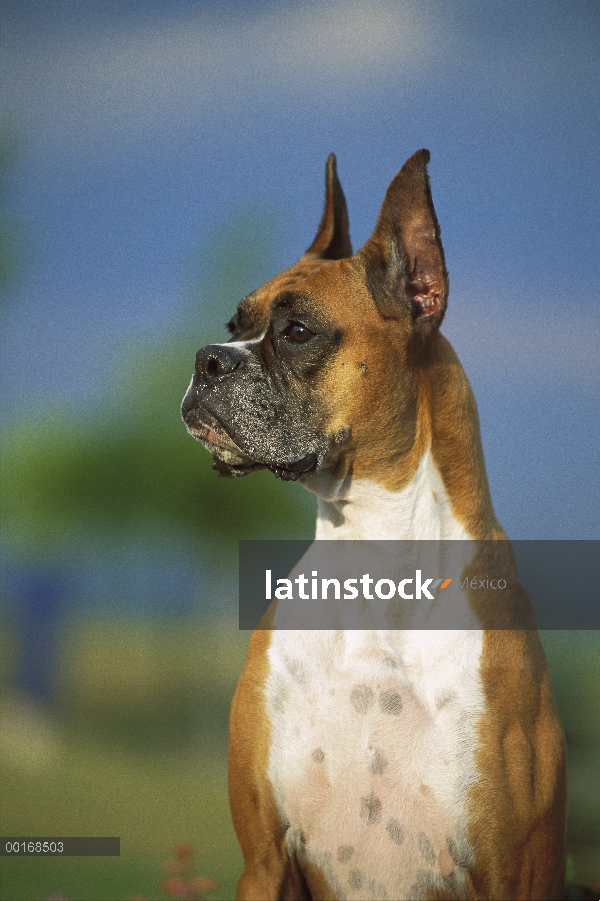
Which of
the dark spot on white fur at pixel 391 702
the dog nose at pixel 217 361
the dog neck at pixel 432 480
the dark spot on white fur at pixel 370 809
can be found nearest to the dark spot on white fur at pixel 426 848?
the dark spot on white fur at pixel 370 809

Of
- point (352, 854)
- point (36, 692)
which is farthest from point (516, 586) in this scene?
point (36, 692)

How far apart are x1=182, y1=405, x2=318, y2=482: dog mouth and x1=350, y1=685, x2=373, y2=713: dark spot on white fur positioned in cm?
Result: 54

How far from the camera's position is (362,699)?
221 centimetres

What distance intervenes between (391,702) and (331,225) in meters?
1.36

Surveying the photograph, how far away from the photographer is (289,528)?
3373 millimetres

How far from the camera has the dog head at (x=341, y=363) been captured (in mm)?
2203

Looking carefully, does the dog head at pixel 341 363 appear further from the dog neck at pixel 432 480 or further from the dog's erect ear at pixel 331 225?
the dog's erect ear at pixel 331 225

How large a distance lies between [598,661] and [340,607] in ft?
4.12

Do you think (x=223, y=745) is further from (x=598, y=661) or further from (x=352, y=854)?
(x=598, y=661)

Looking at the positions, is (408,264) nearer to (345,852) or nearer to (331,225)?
(331,225)

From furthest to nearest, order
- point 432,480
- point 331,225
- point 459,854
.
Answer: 1. point 331,225
2. point 432,480
3. point 459,854

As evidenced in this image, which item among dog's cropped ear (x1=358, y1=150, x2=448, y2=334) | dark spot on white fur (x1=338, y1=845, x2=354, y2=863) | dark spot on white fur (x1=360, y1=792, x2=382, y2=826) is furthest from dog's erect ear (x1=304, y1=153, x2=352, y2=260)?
dark spot on white fur (x1=338, y1=845, x2=354, y2=863)

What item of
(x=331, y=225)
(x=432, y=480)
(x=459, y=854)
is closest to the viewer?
(x=459, y=854)

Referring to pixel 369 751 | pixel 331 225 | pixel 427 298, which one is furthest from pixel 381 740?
pixel 331 225
